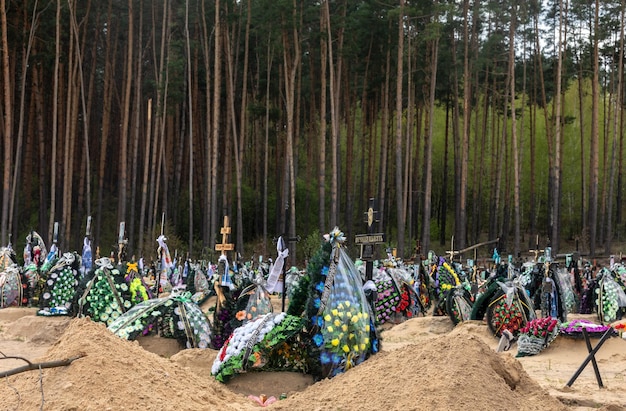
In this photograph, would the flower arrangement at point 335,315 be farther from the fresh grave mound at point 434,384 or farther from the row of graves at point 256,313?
the fresh grave mound at point 434,384

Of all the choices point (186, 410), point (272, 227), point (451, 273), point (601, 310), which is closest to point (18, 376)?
point (186, 410)

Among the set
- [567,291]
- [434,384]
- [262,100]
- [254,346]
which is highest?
[262,100]

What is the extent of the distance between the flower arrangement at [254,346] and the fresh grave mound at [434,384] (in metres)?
0.79

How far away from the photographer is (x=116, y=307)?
10250 mm

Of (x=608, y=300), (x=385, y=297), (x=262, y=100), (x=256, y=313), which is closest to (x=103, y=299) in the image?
(x=256, y=313)

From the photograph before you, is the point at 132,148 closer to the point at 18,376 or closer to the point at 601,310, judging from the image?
the point at 601,310

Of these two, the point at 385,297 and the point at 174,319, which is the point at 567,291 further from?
the point at 174,319

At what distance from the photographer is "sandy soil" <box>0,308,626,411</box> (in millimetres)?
4797

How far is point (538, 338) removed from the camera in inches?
375


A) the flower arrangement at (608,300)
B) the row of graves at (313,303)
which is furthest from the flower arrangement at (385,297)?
the flower arrangement at (608,300)

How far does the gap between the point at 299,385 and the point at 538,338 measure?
163 inches

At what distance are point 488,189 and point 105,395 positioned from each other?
3637cm

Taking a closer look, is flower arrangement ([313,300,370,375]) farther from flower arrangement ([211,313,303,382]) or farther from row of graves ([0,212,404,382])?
flower arrangement ([211,313,303,382])

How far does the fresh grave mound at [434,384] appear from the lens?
5.16m
